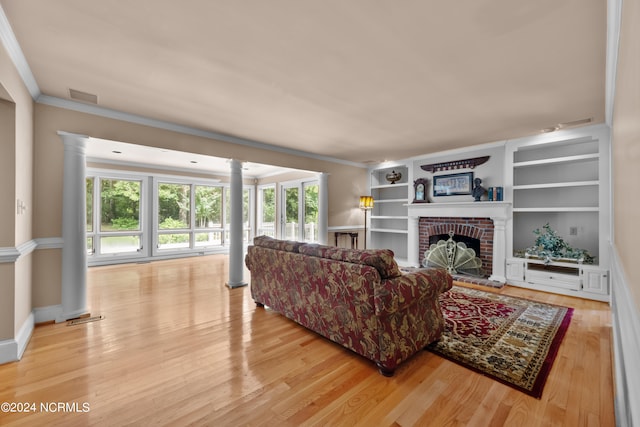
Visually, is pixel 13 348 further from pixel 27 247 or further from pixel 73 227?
pixel 73 227

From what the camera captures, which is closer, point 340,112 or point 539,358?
point 539,358

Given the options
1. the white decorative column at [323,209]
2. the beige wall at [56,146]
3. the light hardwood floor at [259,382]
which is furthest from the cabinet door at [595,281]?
the beige wall at [56,146]

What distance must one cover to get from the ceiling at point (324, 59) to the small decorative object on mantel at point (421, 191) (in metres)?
2.21

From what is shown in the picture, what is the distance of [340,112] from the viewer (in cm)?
337

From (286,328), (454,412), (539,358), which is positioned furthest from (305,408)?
(539,358)

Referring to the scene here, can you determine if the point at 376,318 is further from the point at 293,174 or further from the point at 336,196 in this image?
the point at 293,174

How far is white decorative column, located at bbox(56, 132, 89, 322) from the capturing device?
3.07m

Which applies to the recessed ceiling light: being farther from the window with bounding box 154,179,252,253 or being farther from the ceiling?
the window with bounding box 154,179,252,253

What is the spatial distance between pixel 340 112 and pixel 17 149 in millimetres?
3122

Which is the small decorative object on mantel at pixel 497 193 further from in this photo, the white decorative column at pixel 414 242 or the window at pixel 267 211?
the window at pixel 267 211

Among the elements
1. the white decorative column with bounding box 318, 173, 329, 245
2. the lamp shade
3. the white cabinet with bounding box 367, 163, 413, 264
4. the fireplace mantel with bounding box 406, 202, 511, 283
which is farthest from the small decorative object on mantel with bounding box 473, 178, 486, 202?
the white decorative column with bounding box 318, 173, 329, 245

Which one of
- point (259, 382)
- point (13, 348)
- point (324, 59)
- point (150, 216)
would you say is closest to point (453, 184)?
point (324, 59)

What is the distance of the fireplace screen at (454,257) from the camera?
4961 millimetres

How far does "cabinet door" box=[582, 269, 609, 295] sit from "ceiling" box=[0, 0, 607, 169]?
2067 mm
